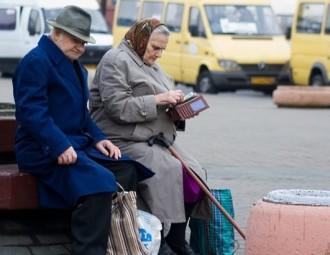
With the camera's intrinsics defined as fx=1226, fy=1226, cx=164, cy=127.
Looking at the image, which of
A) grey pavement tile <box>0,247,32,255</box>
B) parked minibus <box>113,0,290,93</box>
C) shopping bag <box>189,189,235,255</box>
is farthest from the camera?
parked minibus <box>113,0,290,93</box>

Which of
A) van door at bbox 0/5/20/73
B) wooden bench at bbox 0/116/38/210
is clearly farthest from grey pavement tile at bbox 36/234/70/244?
van door at bbox 0/5/20/73

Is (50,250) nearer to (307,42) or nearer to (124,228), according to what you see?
(124,228)

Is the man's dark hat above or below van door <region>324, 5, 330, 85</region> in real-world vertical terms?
above

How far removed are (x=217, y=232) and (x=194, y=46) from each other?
18.4 m

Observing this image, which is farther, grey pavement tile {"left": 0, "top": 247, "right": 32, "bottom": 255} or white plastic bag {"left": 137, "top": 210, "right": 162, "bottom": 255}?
grey pavement tile {"left": 0, "top": 247, "right": 32, "bottom": 255}

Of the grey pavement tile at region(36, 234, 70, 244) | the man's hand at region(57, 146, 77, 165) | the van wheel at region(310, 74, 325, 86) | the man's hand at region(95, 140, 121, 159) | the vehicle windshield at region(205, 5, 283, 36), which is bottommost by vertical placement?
the van wheel at region(310, 74, 325, 86)

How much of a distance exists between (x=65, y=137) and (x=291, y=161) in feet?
22.7

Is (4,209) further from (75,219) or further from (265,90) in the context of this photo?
(265,90)

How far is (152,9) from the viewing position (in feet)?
90.3

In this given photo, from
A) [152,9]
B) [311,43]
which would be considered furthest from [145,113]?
[152,9]

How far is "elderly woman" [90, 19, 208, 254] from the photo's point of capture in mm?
6994

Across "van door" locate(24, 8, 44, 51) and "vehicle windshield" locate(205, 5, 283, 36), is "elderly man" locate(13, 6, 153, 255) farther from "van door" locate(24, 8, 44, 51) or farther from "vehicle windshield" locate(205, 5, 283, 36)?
"van door" locate(24, 8, 44, 51)

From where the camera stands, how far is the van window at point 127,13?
2875 centimetres

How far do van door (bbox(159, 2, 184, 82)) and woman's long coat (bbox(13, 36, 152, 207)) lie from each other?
64.3 ft
